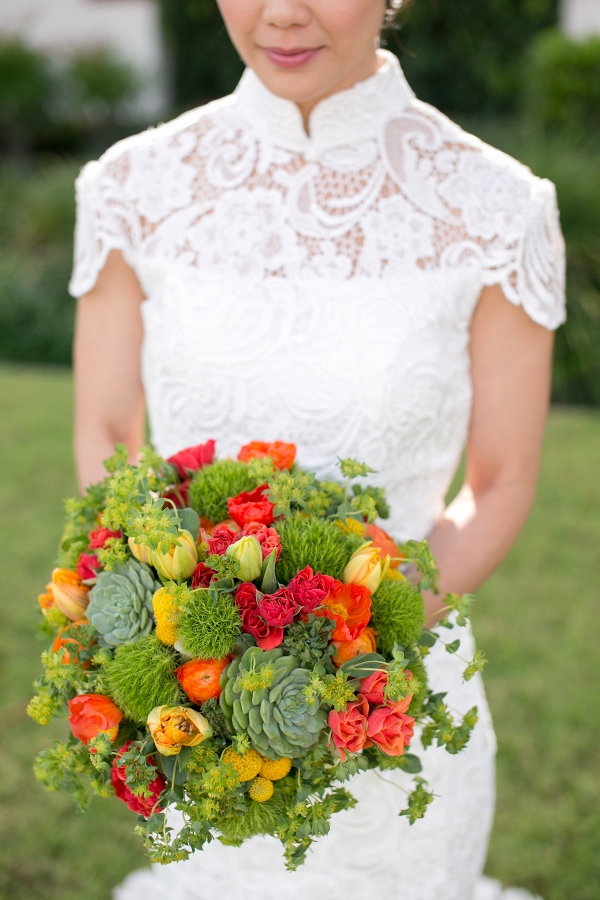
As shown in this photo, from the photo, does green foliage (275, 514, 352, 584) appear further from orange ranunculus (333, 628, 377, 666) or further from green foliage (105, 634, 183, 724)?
green foliage (105, 634, 183, 724)

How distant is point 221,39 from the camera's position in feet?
43.0

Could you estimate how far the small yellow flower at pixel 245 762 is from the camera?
47.4 inches

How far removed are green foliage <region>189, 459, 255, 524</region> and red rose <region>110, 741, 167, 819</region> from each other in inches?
15.1

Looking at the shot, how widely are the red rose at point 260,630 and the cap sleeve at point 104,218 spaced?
100 centimetres

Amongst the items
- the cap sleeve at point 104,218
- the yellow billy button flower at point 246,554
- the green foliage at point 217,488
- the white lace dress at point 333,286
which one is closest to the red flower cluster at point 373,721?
the yellow billy button flower at point 246,554

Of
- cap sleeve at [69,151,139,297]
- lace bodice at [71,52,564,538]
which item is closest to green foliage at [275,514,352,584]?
lace bodice at [71,52,564,538]

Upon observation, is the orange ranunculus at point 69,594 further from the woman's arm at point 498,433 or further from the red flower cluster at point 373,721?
the woman's arm at point 498,433

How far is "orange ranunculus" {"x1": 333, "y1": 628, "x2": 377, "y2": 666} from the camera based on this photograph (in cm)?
126

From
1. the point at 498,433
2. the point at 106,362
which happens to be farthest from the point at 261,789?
the point at 106,362

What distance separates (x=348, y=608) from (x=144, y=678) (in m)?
0.31

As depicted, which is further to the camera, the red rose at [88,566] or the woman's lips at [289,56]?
the woman's lips at [289,56]

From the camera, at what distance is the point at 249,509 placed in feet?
4.44

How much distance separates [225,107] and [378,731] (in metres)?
1.44

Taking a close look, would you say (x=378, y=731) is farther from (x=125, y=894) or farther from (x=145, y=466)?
(x=125, y=894)
